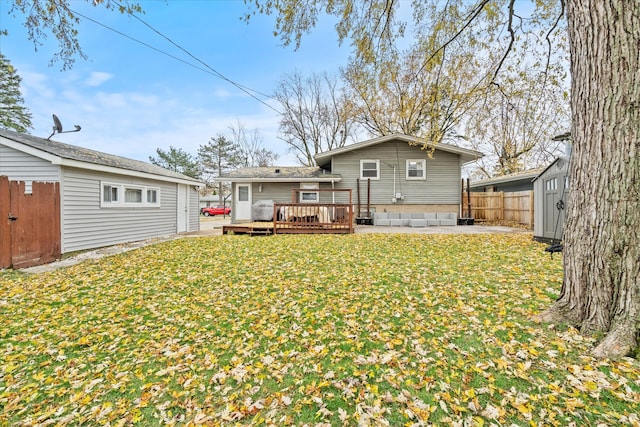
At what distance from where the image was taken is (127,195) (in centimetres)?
995

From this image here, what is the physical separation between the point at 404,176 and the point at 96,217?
1300cm

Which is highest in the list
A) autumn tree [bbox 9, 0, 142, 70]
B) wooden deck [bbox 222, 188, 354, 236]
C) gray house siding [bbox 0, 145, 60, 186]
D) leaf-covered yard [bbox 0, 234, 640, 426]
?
autumn tree [bbox 9, 0, 142, 70]

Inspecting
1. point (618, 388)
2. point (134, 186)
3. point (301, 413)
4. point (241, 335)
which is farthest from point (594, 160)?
point (134, 186)

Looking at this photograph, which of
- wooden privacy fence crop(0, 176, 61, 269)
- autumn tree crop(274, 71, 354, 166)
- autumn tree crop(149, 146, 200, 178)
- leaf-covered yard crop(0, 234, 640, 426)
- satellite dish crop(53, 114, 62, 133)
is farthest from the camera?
autumn tree crop(149, 146, 200, 178)

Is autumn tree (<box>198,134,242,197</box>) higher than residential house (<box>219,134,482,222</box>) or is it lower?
higher

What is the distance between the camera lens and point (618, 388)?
2033 mm

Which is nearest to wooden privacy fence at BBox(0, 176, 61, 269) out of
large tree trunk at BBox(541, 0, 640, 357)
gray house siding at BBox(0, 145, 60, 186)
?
gray house siding at BBox(0, 145, 60, 186)

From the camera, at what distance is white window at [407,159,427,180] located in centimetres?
1494

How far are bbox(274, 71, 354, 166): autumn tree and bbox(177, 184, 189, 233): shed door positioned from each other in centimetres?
1600

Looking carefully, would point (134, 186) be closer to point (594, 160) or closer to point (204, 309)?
point (204, 309)

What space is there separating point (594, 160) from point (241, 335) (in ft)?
12.7

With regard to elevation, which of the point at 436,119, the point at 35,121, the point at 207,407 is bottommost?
the point at 207,407

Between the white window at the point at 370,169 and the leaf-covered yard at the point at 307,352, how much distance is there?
10314 millimetres

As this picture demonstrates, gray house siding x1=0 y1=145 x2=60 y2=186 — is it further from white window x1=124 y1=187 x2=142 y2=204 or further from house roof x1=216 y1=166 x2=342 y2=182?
house roof x1=216 y1=166 x2=342 y2=182
